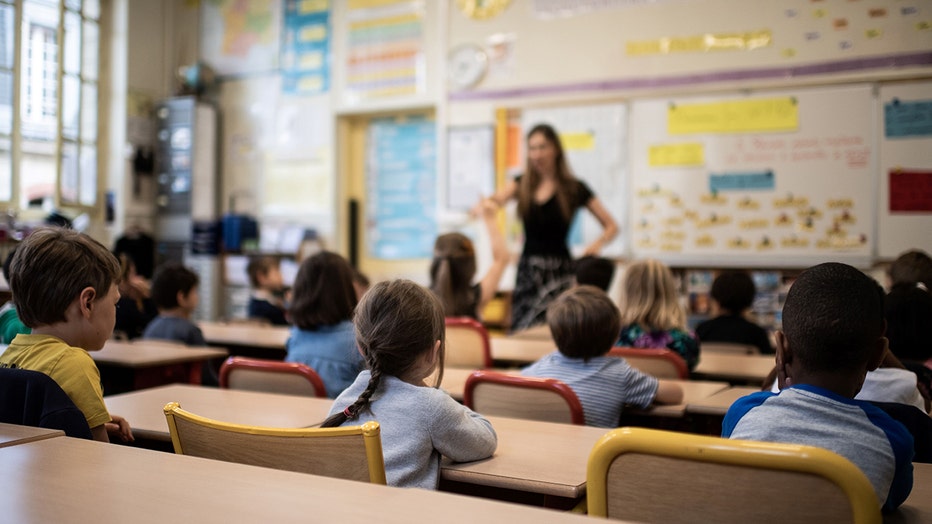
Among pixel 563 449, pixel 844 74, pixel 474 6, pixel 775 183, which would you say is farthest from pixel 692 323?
pixel 563 449

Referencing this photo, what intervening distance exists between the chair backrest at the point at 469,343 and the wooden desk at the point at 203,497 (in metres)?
2.10

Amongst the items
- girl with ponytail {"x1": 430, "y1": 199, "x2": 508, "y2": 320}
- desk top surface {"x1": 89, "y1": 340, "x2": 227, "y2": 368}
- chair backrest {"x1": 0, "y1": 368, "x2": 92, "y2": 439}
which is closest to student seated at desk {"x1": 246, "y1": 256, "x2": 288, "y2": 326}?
desk top surface {"x1": 89, "y1": 340, "x2": 227, "y2": 368}

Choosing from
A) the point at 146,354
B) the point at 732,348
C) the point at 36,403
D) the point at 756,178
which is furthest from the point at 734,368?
the point at 756,178

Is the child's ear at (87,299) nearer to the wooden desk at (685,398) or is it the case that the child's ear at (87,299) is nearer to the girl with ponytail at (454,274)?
the wooden desk at (685,398)

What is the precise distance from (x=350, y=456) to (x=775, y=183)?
4.94m

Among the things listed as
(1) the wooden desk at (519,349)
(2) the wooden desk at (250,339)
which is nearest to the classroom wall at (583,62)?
(2) the wooden desk at (250,339)

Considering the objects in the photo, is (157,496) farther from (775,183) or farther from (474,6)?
(474,6)

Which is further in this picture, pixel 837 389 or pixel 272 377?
pixel 272 377

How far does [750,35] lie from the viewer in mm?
5730

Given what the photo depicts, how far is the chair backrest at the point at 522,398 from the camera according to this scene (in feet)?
7.20

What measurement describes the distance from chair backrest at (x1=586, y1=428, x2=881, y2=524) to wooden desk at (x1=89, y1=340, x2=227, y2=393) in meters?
2.34

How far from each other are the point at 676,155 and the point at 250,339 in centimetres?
339

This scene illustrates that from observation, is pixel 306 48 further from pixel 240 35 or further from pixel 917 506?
pixel 917 506

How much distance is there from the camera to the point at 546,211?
5.40m
